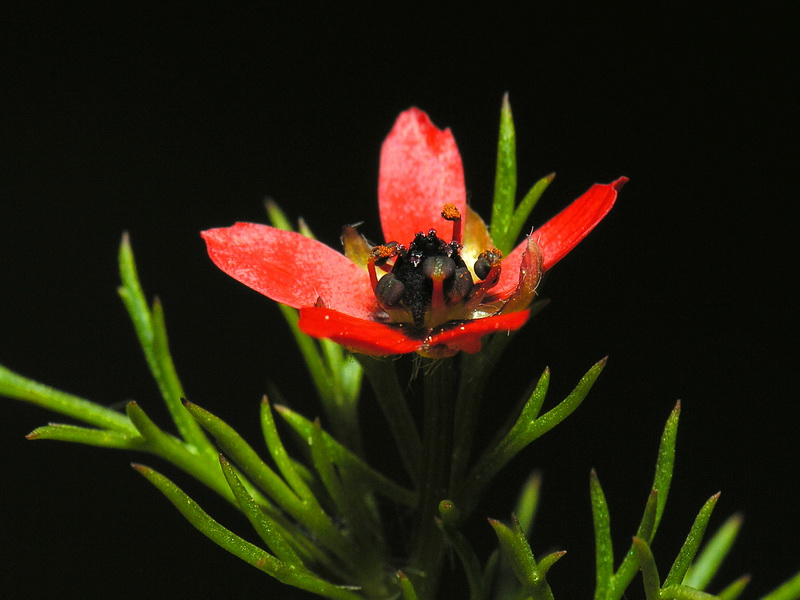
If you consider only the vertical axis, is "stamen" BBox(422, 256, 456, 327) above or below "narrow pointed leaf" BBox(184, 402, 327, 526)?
above

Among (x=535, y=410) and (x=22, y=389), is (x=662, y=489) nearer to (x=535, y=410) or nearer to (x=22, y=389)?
(x=535, y=410)

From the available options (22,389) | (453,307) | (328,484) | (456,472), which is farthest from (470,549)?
(22,389)

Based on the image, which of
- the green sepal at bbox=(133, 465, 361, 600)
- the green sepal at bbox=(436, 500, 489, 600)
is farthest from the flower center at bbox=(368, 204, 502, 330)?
the green sepal at bbox=(133, 465, 361, 600)

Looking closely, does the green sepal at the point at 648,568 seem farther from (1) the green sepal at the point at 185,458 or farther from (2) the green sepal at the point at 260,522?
(1) the green sepal at the point at 185,458

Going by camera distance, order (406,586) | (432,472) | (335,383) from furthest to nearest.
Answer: (335,383), (432,472), (406,586)

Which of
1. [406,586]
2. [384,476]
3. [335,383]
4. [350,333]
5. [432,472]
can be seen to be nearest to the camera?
[350,333]

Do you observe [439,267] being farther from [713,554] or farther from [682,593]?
[713,554]

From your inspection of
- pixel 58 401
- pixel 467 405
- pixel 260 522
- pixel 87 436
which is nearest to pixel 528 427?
pixel 467 405

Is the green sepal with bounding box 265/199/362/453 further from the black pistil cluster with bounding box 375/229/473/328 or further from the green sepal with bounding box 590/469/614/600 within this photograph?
the green sepal with bounding box 590/469/614/600
